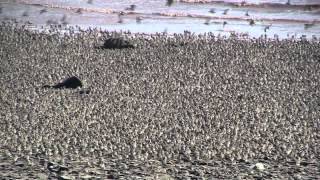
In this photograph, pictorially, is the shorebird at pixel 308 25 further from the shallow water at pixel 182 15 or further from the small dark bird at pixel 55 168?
the small dark bird at pixel 55 168

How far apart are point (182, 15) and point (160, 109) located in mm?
16780

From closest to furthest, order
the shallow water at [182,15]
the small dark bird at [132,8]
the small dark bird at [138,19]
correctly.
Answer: the shallow water at [182,15]
the small dark bird at [138,19]
the small dark bird at [132,8]

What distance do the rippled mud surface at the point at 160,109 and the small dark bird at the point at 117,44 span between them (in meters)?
0.34

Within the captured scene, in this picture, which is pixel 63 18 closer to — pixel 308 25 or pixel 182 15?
pixel 182 15

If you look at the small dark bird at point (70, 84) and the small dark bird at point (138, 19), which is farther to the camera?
the small dark bird at point (138, 19)

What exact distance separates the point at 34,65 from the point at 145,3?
18.3 m

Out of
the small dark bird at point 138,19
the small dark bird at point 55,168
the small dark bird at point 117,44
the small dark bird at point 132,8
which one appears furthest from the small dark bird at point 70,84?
the small dark bird at point 132,8

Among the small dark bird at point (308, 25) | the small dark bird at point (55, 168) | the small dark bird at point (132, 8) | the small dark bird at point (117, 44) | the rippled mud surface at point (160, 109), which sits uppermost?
the small dark bird at point (132, 8)

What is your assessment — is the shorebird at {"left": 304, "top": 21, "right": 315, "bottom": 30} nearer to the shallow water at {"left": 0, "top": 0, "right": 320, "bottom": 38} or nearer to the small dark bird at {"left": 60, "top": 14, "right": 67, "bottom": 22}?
the shallow water at {"left": 0, "top": 0, "right": 320, "bottom": 38}

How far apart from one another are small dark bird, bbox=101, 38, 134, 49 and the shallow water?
3.93 metres

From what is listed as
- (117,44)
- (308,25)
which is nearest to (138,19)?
(308,25)

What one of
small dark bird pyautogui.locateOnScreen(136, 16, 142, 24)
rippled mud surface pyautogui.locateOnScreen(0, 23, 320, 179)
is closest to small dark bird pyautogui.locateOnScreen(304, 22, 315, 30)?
rippled mud surface pyautogui.locateOnScreen(0, 23, 320, 179)

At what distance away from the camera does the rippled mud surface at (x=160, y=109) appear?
32.7 ft

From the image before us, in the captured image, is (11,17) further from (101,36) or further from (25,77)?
(25,77)
